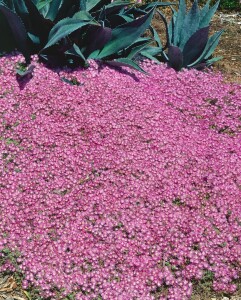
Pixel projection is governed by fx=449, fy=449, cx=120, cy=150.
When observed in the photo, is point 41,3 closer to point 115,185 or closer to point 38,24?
point 38,24

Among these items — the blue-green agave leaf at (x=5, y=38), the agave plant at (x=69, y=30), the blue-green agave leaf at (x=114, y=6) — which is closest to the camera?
the agave plant at (x=69, y=30)

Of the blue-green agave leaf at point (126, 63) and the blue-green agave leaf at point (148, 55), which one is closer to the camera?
the blue-green agave leaf at point (126, 63)

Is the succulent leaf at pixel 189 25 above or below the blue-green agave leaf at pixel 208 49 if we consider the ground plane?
above

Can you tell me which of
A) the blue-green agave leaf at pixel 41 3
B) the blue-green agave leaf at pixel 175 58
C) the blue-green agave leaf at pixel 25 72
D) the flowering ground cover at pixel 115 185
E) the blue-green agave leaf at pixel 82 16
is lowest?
the flowering ground cover at pixel 115 185

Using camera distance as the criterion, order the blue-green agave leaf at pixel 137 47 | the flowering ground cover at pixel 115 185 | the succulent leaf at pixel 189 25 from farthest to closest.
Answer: the succulent leaf at pixel 189 25
the blue-green agave leaf at pixel 137 47
the flowering ground cover at pixel 115 185

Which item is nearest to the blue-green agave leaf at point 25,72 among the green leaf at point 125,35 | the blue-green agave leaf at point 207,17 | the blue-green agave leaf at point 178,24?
the green leaf at point 125,35

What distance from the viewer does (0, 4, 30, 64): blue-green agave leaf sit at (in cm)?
461

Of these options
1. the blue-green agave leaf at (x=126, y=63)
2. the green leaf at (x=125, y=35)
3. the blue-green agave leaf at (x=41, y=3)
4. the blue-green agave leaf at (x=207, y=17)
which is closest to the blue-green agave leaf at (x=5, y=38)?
the blue-green agave leaf at (x=41, y=3)

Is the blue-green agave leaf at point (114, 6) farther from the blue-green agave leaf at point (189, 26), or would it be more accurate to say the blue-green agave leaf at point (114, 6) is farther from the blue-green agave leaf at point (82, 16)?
the blue-green agave leaf at point (189, 26)

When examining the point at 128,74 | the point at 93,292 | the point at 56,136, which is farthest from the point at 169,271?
the point at 128,74

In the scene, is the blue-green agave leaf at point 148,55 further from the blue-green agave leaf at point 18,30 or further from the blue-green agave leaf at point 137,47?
the blue-green agave leaf at point 18,30

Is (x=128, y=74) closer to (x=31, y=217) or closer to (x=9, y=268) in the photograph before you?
(x=31, y=217)

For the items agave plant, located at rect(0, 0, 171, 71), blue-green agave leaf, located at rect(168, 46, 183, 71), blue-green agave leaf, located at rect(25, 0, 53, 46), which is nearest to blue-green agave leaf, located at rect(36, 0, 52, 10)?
agave plant, located at rect(0, 0, 171, 71)

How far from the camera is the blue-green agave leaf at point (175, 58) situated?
563 cm
